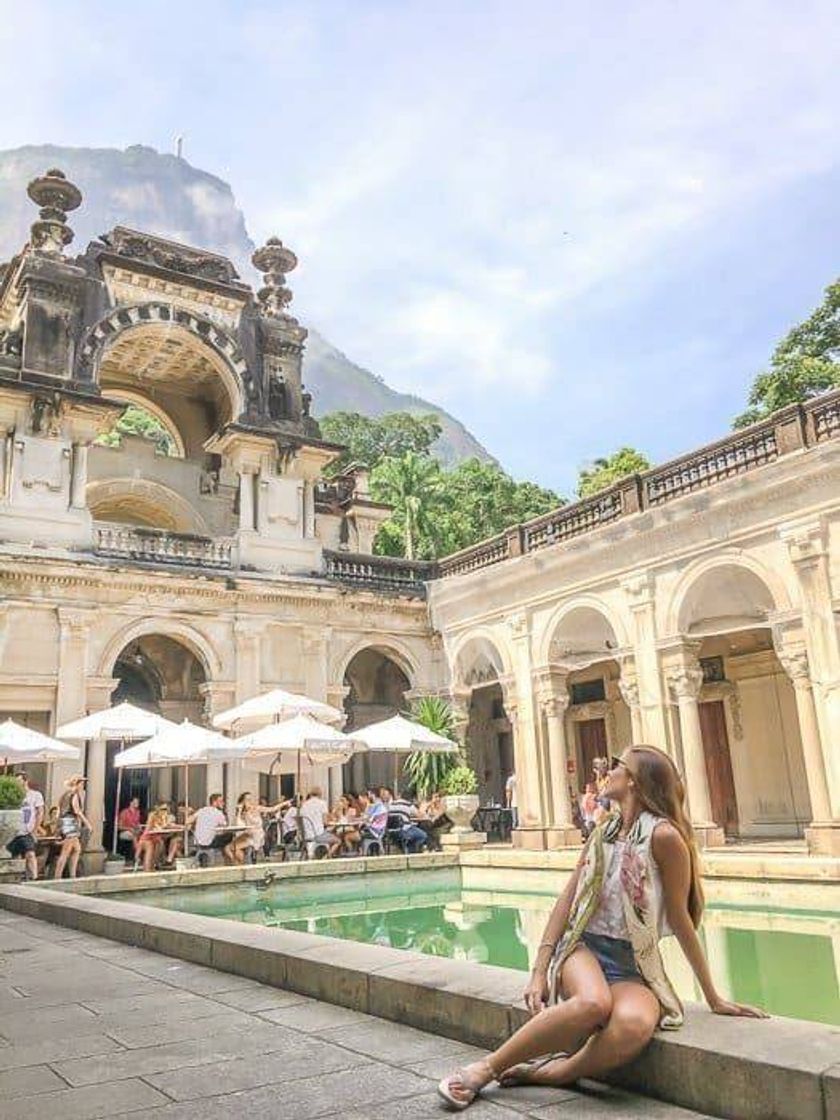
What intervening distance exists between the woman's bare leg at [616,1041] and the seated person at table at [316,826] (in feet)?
41.8

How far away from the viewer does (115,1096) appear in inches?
130

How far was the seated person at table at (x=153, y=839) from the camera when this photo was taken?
581 inches

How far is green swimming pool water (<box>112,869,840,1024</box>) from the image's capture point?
631cm

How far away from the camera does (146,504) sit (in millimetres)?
23750

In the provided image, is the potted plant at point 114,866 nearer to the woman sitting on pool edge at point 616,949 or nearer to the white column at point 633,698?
the white column at point 633,698

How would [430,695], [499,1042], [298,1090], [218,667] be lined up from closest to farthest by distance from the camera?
[298,1090] → [499,1042] → [218,667] → [430,695]

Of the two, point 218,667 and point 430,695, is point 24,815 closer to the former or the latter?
point 218,667

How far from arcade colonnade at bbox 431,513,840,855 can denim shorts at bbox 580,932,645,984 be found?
35.1 feet

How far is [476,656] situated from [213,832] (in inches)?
327

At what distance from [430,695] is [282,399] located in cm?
801

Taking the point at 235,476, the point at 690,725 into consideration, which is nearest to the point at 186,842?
the point at 690,725

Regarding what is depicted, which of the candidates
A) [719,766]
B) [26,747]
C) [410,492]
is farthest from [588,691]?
[410,492]

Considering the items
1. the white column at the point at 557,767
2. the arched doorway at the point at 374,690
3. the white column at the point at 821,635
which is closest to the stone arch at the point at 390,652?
the arched doorway at the point at 374,690

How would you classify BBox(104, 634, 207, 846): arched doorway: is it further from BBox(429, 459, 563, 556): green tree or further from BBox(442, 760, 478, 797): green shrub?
BBox(429, 459, 563, 556): green tree
